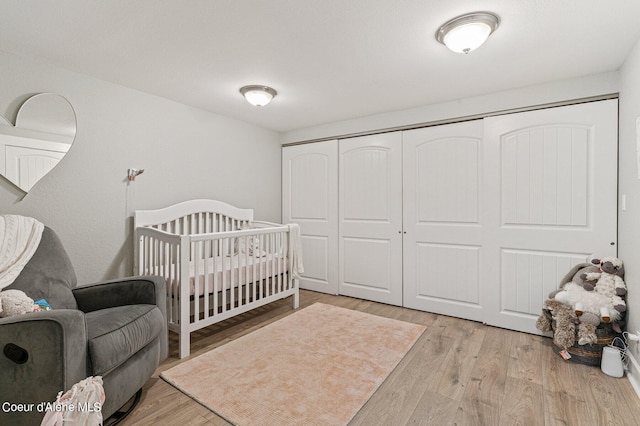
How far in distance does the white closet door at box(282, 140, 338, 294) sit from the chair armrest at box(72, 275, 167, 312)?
7.34 feet

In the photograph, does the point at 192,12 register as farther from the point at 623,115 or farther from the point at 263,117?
the point at 623,115

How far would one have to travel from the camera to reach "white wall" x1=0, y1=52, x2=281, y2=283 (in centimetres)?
217

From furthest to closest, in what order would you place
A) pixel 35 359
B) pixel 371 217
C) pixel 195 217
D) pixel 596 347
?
pixel 371 217 < pixel 195 217 < pixel 596 347 < pixel 35 359

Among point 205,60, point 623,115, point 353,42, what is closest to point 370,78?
point 353,42

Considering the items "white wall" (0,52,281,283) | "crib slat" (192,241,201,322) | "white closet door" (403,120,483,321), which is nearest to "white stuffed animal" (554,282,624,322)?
"white closet door" (403,120,483,321)

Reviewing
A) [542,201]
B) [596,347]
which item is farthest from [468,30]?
[596,347]

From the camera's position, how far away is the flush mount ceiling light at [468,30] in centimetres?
164

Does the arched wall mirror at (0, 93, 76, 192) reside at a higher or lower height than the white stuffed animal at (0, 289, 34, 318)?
higher

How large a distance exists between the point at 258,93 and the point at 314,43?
862 mm

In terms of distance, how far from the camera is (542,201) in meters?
2.56

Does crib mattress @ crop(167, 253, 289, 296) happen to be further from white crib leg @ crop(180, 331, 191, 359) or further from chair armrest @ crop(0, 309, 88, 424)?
chair armrest @ crop(0, 309, 88, 424)

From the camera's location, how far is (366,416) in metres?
1.59

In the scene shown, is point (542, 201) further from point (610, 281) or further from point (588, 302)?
point (588, 302)

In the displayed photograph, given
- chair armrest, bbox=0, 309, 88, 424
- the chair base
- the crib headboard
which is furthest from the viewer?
the crib headboard
